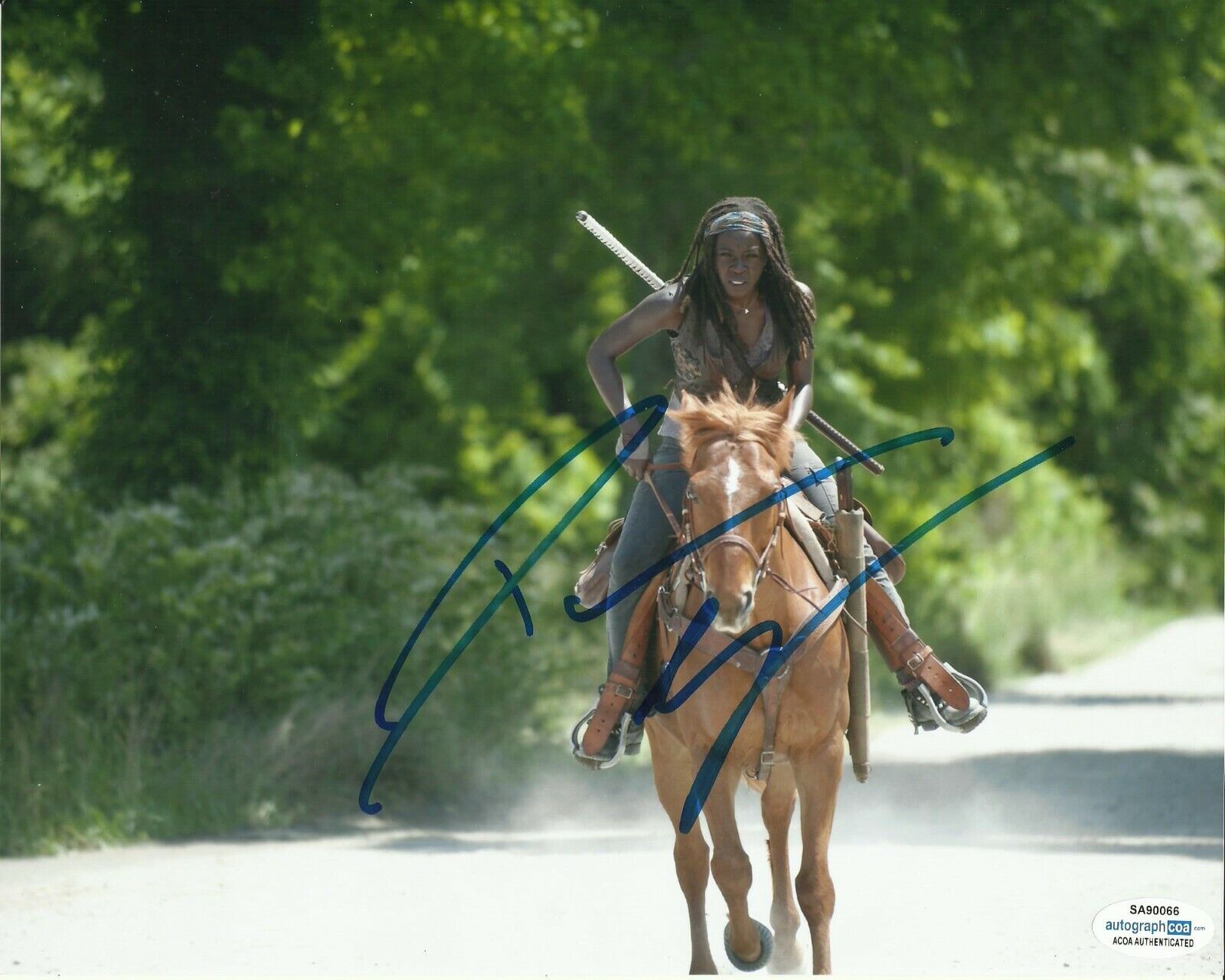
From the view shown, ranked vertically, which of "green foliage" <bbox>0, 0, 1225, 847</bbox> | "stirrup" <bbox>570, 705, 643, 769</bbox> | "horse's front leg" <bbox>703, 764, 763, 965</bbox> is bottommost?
"horse's front leg" <bbox>703, 764, 763, 965</bbox>

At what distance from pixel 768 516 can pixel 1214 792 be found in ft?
26.9

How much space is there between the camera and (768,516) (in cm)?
619

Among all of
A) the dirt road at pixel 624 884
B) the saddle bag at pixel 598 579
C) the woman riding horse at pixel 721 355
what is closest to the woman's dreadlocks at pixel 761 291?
the woman riding horse at pixel 721 355

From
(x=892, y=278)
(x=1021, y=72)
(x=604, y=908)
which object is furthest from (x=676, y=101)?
(x=604, y=908)

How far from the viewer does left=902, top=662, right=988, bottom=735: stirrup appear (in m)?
7.32

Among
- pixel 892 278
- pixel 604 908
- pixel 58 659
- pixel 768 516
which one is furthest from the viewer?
pixel 892 278

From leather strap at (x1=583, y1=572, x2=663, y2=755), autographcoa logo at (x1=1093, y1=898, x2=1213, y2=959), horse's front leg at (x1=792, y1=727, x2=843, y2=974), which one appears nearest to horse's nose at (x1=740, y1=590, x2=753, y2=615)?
horse's front leg at (x1=792, y1=727, x2=843, y2=974)

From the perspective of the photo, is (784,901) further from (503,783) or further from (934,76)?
(934,76)

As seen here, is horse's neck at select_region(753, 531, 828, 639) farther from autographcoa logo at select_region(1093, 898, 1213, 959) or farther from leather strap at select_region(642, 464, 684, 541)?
autographcoa logo at select_region(1093, 898, 1213, 959)

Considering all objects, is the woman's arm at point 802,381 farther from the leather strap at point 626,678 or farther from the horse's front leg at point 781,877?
A: the horse's front leg at point 781,877

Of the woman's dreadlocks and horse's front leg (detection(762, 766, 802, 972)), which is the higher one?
the woman's dreadlocks

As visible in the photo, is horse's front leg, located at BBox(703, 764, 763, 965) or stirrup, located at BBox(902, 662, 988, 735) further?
stirrup, located at BBox(902, 662, 988, 735)

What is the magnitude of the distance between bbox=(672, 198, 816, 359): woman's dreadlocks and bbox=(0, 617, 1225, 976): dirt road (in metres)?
2.58

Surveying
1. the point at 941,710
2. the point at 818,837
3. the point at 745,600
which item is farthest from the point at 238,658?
the point at 745,600
